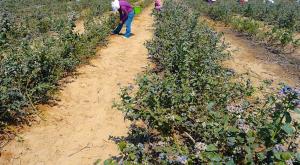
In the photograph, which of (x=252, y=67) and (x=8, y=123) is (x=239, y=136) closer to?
(x=8, y=123)

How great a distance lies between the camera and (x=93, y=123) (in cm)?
486

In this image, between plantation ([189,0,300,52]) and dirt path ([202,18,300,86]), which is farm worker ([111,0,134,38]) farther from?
plantation ([189,0,300,52])

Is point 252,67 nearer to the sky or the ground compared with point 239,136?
nearer to the ground

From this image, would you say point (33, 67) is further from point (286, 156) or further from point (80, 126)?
point (286, 156)

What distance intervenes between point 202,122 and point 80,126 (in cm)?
177

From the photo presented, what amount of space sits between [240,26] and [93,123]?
8.70 meters

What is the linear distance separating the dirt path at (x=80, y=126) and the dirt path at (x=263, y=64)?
2.28 meters

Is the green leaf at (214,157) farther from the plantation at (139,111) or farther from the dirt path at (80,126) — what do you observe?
the dirt path at (80,126)

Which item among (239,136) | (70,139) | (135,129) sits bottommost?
(70,139)

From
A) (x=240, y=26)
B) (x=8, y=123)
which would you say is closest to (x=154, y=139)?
(x=8, y=123)

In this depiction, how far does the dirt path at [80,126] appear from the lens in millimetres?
4098

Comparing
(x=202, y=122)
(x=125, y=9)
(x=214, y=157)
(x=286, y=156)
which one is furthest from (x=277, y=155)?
(x=125, y=9)

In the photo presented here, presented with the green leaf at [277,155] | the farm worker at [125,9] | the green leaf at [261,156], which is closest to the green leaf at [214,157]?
the green leaf at [261,156]

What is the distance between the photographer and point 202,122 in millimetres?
3908
